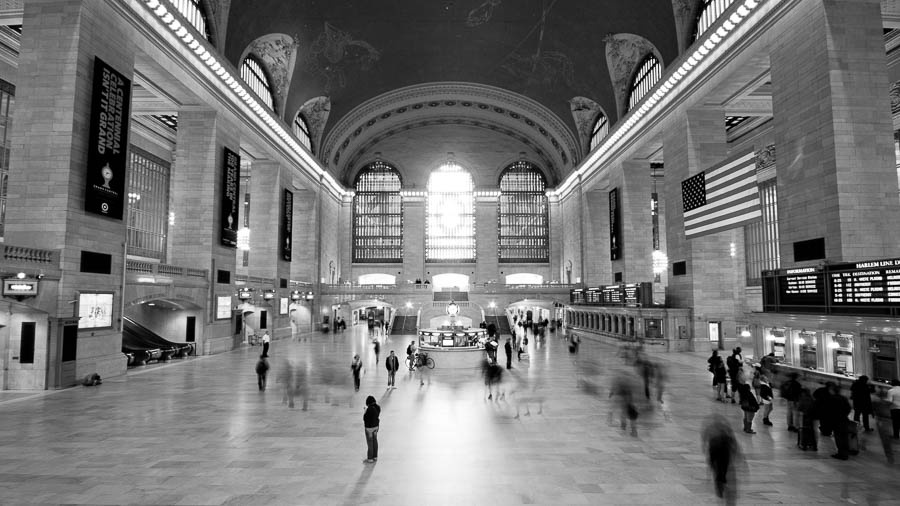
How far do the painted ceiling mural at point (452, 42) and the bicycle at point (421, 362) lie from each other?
54.6 feet

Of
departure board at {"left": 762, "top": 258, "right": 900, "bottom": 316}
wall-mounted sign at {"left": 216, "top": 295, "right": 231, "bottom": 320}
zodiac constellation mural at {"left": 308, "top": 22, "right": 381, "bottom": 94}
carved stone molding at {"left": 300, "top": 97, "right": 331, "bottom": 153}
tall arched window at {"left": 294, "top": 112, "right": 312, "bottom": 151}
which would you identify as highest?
zodiac constellation mural at {"left": 308, "top": 22, "right": 381, "bottom": 94}

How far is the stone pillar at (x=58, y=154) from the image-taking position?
516 inches

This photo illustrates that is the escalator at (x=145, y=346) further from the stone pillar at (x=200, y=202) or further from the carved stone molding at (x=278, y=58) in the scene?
the carved stone molding at (x=278, y=58)

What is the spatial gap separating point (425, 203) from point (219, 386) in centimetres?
3481

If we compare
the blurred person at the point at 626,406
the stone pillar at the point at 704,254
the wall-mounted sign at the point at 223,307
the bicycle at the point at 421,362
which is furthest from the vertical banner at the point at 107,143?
the stone pillar at the point at 704,254

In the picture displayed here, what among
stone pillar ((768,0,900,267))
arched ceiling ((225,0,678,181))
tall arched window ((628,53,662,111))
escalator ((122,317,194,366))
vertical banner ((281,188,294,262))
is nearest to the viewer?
stone pillar ((768,0,900,267))

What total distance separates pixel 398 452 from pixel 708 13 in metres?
21.8

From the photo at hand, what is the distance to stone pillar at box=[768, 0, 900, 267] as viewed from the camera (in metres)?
13.6

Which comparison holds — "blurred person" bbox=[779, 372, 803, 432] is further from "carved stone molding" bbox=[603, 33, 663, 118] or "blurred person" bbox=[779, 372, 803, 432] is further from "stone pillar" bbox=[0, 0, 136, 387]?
"carved stone molding" bbox=[603, 33, 663, 118]

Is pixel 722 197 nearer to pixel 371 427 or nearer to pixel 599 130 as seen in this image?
pixel 371 427

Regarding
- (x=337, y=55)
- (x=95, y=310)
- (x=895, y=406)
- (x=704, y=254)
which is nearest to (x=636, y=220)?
(x=704, y=254)

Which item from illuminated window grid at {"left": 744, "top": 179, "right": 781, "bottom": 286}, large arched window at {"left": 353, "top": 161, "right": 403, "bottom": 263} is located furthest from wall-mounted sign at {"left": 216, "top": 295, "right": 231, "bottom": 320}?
illuminated window grid at {"left": 744, "top": 179, "right": 781, "bottom": 286}

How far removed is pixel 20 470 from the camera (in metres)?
6.71

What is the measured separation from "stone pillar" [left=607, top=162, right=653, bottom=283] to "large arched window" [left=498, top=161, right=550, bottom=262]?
58.9 ft
